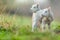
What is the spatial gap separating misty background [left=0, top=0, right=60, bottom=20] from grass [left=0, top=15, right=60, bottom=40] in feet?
0.37

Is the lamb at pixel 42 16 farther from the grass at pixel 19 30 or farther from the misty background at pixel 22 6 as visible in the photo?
the misty background at pixel 22 6

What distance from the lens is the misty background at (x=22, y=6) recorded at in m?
3.10

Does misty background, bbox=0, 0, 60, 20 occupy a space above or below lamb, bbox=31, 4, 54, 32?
above

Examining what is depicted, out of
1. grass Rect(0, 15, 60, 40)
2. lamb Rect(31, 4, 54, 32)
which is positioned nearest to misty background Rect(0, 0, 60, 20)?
grass Rect(0, 15, 60, 40)

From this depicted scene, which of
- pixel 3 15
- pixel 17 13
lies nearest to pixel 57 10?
pixel 17 13

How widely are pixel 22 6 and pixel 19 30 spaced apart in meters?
0.68

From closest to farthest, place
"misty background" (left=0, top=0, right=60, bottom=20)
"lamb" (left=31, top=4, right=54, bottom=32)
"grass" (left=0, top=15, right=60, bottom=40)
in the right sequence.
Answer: "grass" (left=0, top=15, right=60, bottom=40)
"lamb" (left=31, top=4, right=54, bottom=32)
"misty background" (left=0, top=0, right=60, bottom=20)

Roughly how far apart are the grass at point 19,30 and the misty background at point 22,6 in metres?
0.11

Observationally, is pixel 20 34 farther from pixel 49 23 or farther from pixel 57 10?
pixel 57 10

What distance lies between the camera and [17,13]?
309 cm

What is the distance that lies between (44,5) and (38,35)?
87 cm

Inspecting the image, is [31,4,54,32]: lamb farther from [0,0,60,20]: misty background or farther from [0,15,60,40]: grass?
[0,0,60,20]: misty background

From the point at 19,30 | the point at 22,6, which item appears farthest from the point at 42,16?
the point at 22,6

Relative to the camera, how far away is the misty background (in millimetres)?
3098
